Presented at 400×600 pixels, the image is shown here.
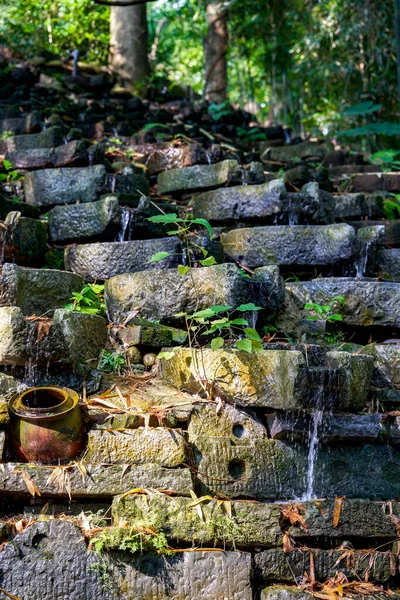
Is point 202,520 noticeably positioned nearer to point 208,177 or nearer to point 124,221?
point 124,221

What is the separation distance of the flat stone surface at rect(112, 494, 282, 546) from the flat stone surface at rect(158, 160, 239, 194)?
4.09 m

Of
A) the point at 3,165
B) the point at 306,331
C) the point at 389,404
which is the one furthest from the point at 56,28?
the point at 389,404

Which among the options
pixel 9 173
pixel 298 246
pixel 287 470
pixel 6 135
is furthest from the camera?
pixel 6 135

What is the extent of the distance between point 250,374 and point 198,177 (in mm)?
3568

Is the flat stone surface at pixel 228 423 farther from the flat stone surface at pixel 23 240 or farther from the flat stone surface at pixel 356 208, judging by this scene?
the flat stone surface at pixel 356 208

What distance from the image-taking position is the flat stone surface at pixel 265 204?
665 cm

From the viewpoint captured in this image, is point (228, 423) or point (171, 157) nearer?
point (228, 423)

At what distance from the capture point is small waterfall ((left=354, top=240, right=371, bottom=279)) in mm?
6180

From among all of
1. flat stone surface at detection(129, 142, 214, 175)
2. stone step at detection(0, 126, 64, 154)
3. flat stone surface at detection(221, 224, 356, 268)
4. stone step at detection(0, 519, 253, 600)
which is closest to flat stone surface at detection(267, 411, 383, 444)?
stone step at detection(0, 519, 253, 600)

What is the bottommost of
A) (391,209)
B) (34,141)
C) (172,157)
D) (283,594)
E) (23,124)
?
(283,594)

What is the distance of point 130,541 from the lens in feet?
11.7

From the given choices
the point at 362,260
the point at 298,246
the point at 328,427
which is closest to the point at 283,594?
the point at 328,427

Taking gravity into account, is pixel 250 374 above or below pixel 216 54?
below

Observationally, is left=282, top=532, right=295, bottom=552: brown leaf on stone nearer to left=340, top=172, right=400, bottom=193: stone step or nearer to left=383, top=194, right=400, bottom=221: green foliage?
left=383, top=194, right=400, bottom=221: green foliage
